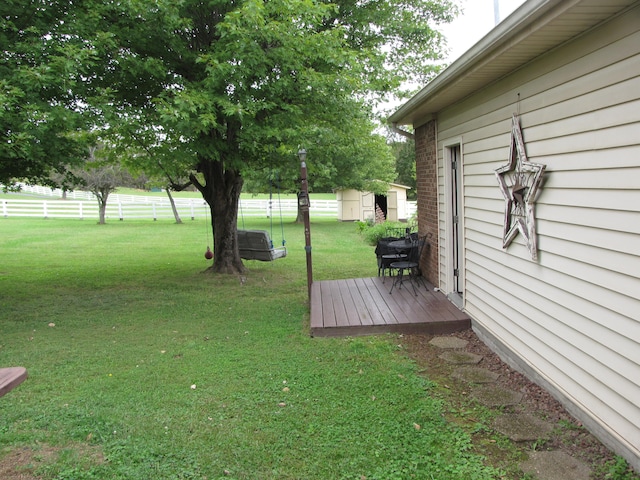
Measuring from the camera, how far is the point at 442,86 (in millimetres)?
4586

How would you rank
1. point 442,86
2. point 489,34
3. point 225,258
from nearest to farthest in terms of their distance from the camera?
1. point 489,34
2. point 442,86
3. point 225,258

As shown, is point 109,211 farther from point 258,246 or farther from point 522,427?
point 522,427

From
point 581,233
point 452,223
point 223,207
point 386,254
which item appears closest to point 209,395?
point 581,233

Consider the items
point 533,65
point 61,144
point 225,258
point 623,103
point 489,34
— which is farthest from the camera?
point 225,258

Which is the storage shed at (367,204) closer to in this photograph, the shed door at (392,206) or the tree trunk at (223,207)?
the shed door at (392,206)

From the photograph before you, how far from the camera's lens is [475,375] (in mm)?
3982

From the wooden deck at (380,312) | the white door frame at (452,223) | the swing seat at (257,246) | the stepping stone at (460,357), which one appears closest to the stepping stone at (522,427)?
the stepping stone at (460,357)

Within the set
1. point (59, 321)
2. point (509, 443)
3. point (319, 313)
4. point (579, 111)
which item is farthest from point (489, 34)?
point (59, 321)

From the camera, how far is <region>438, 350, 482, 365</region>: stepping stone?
14.1 feet

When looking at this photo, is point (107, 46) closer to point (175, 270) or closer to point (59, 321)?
point (59, 321)

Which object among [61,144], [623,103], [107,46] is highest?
[107,46]

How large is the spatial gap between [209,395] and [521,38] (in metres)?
3.36

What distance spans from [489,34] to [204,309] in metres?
5.24

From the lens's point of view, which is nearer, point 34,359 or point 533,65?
point 533,65
